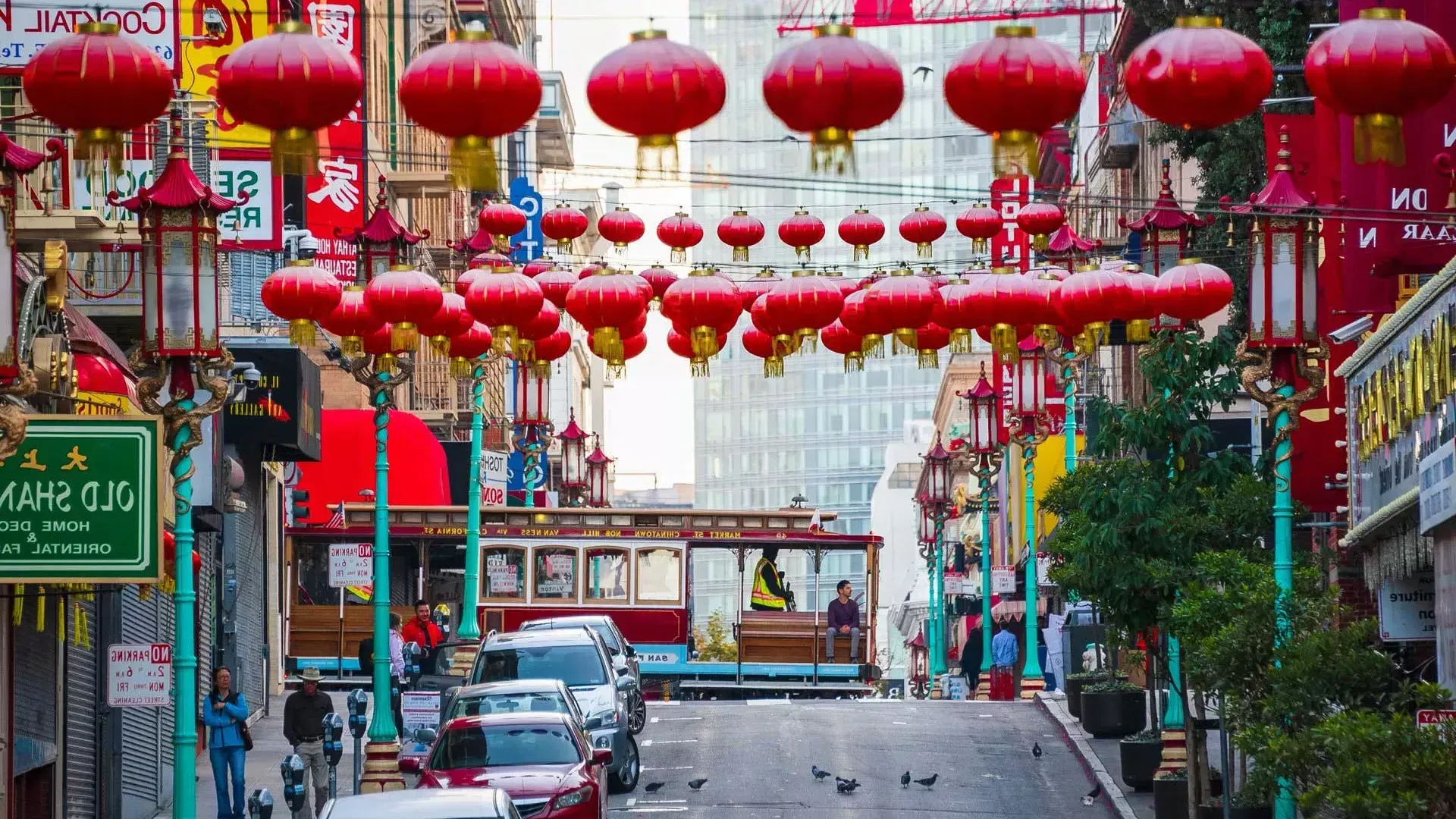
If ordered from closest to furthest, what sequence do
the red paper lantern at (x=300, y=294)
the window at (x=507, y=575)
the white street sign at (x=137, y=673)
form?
the white street sign at (x=137, y=673), the red paper lantern at (x=300, y=294), the window at (x=507, y=575)

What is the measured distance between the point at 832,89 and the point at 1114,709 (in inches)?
823

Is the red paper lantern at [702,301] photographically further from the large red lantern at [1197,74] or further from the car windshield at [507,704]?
the large red lantern at [1197,74]

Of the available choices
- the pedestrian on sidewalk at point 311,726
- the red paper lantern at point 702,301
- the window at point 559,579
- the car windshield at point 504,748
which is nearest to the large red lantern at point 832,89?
the red paper lantern at point 702,301

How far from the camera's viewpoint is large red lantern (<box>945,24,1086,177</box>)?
11.6 meters

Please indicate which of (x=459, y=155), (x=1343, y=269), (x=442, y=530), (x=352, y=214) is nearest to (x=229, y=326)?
(x=352, y=214)

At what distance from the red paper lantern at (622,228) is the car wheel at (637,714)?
8.73 meters

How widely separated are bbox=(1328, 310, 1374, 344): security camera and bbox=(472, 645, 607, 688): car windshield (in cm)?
934

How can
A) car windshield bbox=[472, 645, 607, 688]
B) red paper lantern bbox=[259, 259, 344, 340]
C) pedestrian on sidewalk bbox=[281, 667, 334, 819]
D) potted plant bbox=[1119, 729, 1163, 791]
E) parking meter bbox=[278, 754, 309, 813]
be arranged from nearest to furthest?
parking meter bbox=[278, 754, 309, 813]
red paper lantern bbox=[259, 259, 344, 340]
pedestrian on sidewalk bbox=[281, 667, 334, 819]
potted plant bbox=[1119, 729, 1163, 791]
car windshield bbox=[472, 645, 607, 688]

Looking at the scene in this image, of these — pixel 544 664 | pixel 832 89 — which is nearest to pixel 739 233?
pixel 544 664

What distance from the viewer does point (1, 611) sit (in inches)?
828

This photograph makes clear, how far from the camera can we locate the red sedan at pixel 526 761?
1991 centimetres

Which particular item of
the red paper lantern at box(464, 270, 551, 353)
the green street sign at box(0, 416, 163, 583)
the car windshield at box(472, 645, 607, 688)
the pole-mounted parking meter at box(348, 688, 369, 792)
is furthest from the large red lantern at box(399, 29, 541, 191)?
the car windshield at box(472, 645, 607, 688)

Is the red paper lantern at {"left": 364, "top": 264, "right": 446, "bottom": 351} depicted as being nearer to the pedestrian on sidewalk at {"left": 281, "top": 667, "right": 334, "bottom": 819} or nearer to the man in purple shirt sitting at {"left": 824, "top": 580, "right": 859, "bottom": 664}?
the pedestrian on sidewalk at {"left": 281, "top": 667, "right": 334, "bottom": 819}

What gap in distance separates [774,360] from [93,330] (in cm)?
692
